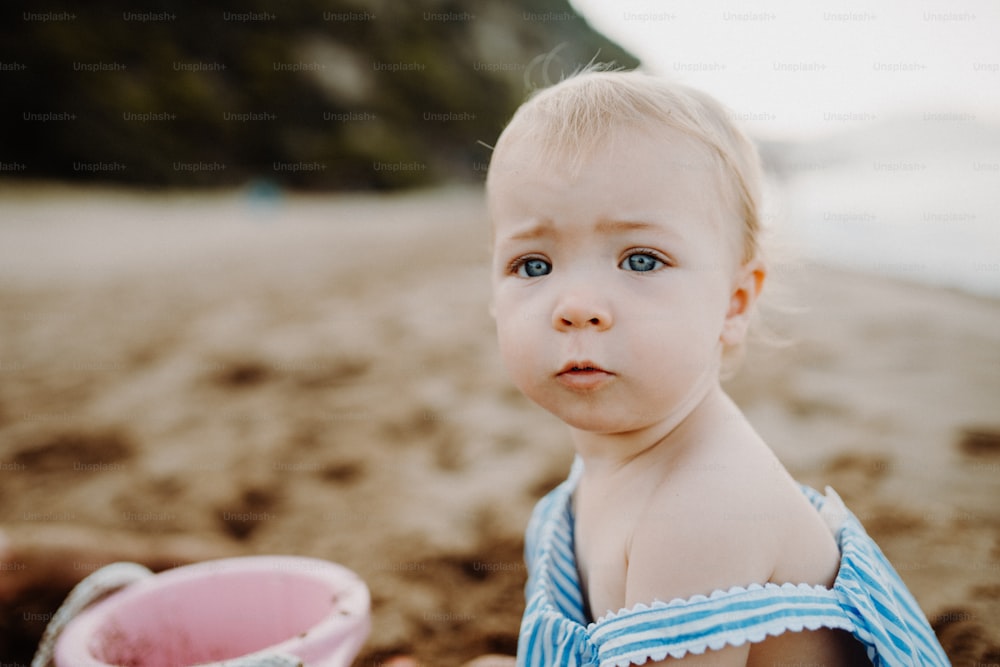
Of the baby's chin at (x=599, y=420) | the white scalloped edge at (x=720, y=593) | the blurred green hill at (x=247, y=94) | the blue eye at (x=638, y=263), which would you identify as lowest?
the blurred green hill at (x=247, y=94)

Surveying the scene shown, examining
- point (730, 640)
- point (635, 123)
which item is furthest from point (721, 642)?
point (635, 123)

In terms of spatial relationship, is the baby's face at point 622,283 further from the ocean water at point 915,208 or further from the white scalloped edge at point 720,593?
the ocean water at point 915,208

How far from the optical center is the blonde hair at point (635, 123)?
1301 millimetres

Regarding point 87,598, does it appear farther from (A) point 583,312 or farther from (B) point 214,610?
(A) point 583,312

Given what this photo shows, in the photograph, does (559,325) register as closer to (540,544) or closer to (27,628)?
(540,544)

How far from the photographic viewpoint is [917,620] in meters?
1.37

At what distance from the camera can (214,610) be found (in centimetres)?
164

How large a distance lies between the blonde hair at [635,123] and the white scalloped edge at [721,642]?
64cm

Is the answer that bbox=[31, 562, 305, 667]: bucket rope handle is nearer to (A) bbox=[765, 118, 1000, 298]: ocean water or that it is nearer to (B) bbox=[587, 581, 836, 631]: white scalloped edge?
(B) bbox=[587, 581, 836, 631]: white scalloped edge

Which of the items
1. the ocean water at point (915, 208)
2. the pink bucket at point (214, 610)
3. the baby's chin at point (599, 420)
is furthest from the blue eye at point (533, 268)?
the ocean water at point (915, 208)

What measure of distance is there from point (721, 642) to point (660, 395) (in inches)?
15.0

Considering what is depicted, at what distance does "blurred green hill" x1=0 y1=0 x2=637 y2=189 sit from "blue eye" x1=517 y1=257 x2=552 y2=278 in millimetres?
8494

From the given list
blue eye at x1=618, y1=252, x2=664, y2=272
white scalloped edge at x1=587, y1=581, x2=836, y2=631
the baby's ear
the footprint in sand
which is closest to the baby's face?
blue eye at x1=618, y1=252, x2=664, y2=272

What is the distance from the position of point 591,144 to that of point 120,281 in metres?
6.53
